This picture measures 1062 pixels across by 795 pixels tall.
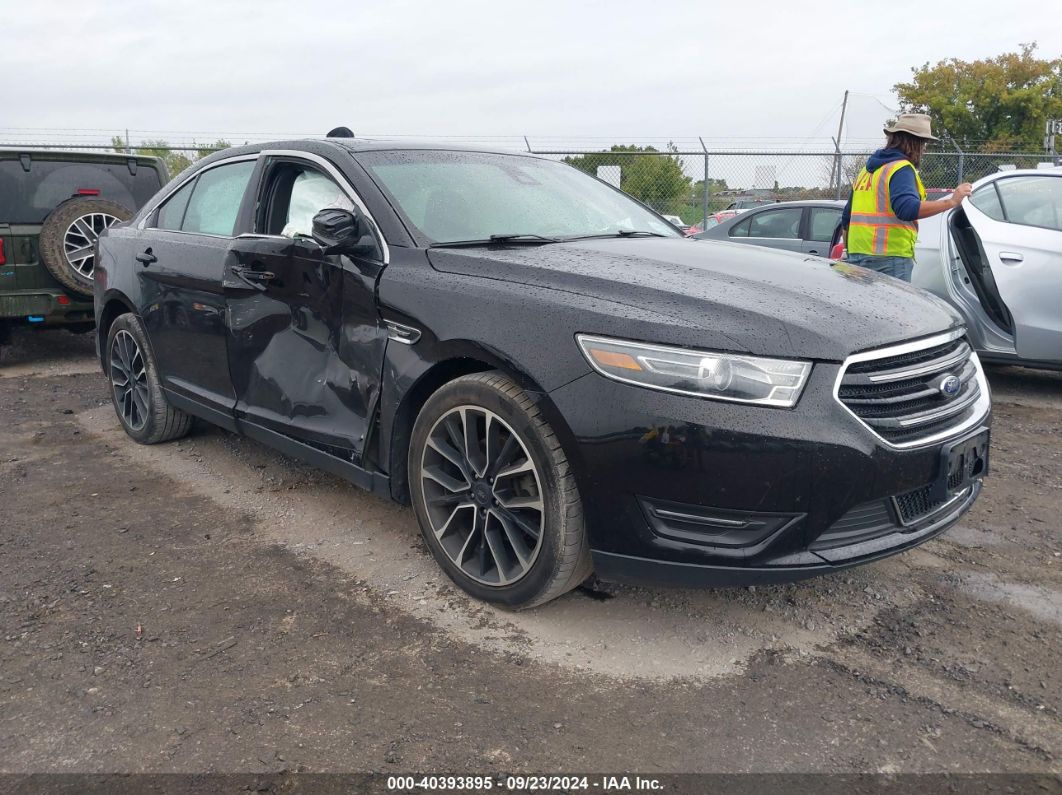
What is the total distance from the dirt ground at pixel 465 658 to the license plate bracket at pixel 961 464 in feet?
1.56

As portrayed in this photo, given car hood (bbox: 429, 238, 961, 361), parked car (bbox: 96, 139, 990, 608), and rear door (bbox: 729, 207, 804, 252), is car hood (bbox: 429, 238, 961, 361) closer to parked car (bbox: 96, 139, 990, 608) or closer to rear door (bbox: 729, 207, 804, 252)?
parked car (bbox: 96, 139, 990, 608)

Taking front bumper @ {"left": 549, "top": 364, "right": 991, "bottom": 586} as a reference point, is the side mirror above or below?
above

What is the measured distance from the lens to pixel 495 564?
2.97 metres

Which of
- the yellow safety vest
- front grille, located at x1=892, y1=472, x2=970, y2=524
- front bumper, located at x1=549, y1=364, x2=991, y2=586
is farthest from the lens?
the yellow safety vest

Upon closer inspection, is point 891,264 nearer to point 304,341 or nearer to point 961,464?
point 961,464

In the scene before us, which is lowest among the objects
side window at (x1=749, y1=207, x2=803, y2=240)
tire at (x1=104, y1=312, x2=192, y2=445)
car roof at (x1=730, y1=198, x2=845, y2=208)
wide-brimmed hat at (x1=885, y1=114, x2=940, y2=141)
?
tire at (x1=104, y1=312, x2=192, y2=445)

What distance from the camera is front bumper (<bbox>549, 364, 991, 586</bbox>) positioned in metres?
2.42

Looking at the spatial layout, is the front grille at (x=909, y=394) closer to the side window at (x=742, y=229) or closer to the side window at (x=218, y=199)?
the side window at (x=218, y=199)

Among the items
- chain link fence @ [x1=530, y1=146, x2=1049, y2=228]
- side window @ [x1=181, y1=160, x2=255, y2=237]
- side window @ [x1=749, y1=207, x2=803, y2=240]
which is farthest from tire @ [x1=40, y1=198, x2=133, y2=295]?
chain link fence @ [x1=530, y1=146, x2=1049, y2=228]

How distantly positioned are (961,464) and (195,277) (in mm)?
3352

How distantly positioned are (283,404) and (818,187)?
14.5 m

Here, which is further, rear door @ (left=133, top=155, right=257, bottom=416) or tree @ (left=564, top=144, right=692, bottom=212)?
tree @ (left=564, top=144, right=692, bottom=212)

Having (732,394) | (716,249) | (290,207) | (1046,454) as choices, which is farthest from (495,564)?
(1046,454)

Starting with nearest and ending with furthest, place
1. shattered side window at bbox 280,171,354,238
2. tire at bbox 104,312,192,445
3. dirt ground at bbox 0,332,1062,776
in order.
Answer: dirt ground at bbox 0,332,1062,776 < shattered side window at bbox 280,171,354,238 < tire at bbox 104,312,192,445
